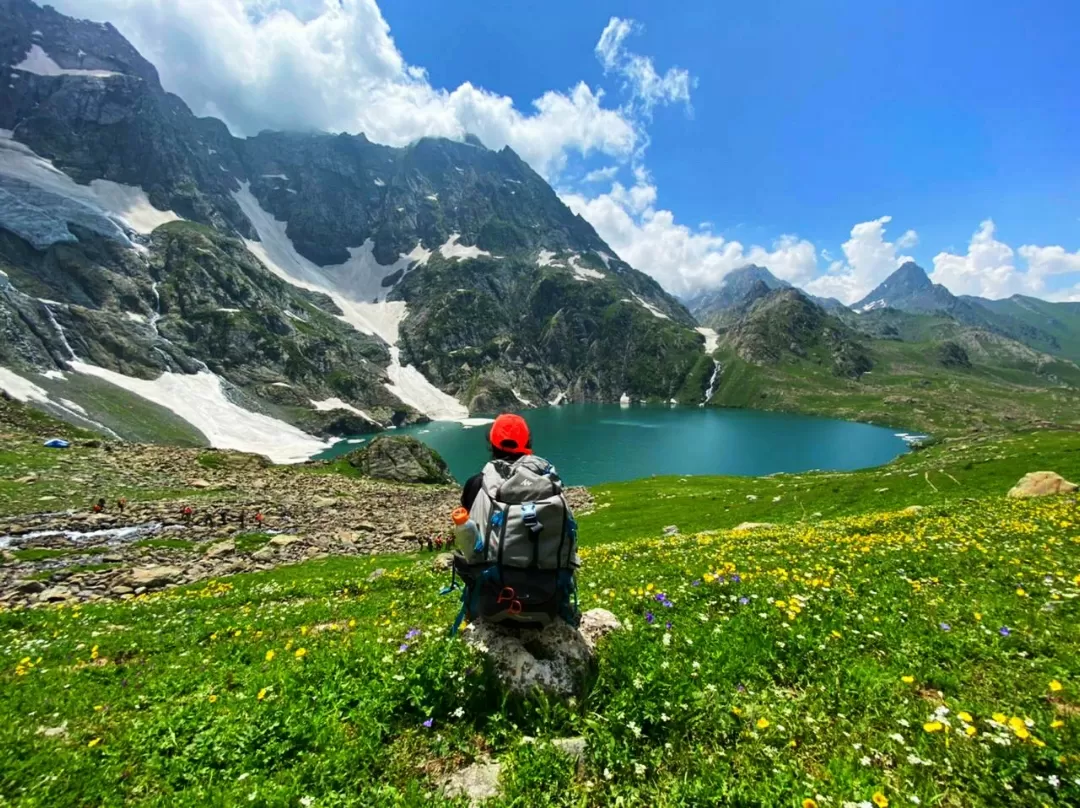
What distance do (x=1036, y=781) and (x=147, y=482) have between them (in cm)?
6400

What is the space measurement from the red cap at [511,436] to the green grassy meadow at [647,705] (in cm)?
288

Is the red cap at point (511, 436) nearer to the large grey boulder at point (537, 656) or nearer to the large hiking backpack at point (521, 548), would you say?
the large hiking backpack at point (521, 548)

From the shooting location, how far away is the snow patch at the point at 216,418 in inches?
6644

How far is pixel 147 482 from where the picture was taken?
5003cm

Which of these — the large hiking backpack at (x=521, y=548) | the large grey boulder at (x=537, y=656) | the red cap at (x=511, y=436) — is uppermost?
the red cap at (x=511, y=436)

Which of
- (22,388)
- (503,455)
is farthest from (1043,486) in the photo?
(22,388)

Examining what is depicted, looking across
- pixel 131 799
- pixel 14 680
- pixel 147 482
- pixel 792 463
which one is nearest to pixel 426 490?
pixel 147 482

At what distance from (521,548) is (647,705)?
7.91 feet

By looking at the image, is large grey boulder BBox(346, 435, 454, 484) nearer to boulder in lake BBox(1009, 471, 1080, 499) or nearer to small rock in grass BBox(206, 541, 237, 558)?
small rock in grass BBox(206, 541, 237, 558)

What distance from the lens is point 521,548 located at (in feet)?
20.0

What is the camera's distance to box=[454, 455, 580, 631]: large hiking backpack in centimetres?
611

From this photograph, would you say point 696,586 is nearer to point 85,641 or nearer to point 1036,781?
point 1036,781

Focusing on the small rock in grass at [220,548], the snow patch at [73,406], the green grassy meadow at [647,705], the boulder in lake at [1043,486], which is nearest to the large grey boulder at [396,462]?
the small rock in grass at [220,548]

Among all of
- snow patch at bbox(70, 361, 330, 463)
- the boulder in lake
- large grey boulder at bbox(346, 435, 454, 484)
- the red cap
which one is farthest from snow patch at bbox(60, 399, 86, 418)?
the boulder in lake
